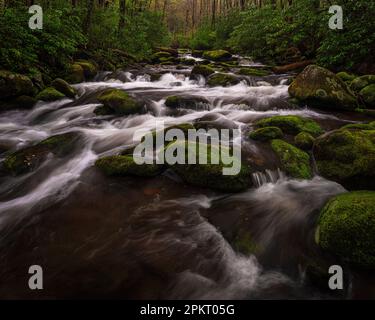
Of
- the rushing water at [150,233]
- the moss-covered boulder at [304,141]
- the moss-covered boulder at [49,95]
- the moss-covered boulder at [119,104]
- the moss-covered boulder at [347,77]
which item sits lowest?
the rushing water at [150,233]

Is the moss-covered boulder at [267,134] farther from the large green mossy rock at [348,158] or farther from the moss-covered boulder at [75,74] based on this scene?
the moss-covered boulder at [75,74]

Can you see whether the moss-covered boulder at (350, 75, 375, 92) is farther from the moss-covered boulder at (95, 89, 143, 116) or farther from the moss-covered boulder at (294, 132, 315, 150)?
the moss-covered boulder at (95, 89, 143, 116)

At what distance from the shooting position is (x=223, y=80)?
11.7m

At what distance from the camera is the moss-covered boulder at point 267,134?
20.0ft

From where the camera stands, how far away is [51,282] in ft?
10.0

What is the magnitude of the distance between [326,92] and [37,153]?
24.2 feet

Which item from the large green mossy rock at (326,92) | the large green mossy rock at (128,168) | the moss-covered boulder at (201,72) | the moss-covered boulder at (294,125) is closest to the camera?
the large green mossy rock at (128,168)

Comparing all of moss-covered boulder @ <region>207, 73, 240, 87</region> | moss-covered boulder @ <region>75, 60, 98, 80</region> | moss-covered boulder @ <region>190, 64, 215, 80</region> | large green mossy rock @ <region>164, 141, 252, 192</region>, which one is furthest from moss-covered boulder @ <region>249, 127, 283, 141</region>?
moss-covered boulder @ <region>75, 60, 98, 80</region>

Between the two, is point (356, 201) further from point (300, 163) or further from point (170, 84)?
point (170, 84)

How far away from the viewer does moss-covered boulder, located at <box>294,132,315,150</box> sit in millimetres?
5664

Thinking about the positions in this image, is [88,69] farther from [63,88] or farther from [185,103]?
[185,103]

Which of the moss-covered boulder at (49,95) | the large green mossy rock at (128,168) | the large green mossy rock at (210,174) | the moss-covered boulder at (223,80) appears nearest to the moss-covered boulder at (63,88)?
the moss-covered boulder at (49,95)

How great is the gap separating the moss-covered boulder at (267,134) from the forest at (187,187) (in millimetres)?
32
